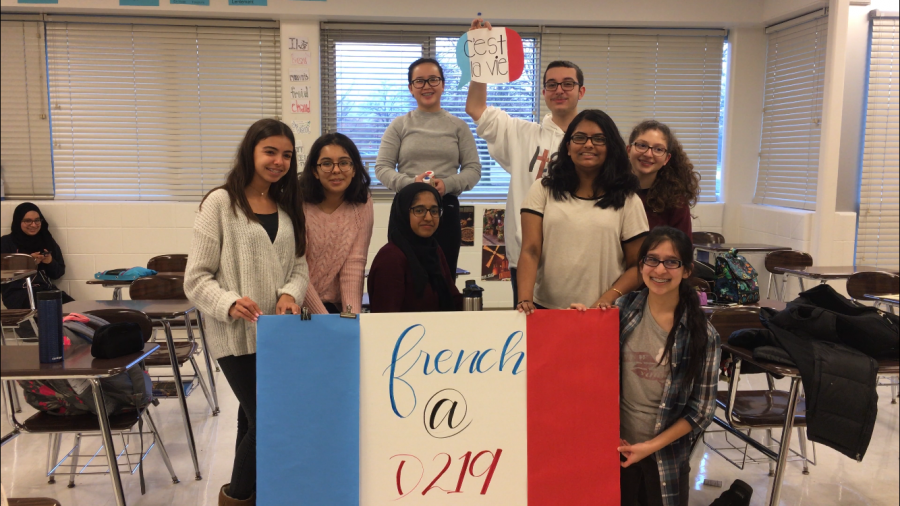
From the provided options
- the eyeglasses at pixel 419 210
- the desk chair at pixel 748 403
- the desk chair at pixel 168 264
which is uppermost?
the eyeglasses at pixel 419 210

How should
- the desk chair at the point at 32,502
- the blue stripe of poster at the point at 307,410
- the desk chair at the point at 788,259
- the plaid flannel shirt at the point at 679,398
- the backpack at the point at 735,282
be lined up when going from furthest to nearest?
the desk chair at the point at 788,259 → the backpack at the point at 735,282 → the plaid flannel shirt at the point at 679,398 → the blue stripe of poster at the point at 307,410 → the desk chair at the point at 32,502

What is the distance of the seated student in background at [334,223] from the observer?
A: 2.26m

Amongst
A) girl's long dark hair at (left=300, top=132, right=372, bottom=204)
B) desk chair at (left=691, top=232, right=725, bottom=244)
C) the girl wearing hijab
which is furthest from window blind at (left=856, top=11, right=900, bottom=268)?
the girl wearing hijab

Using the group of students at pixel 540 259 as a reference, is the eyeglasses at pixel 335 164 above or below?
above

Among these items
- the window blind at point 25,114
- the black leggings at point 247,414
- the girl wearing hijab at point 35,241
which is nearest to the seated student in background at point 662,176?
the black leggings at point 247,414

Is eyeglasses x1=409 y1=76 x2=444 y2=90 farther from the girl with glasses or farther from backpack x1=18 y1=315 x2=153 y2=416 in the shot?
backpack x1=18 y1=315 x2=153 y2=416

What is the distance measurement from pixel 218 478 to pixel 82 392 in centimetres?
82

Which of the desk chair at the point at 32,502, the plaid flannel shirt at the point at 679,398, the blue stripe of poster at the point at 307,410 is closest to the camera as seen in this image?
the desk chair at the point at 32,502

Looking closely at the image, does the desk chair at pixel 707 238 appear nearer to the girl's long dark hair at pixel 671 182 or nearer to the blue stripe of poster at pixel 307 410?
the girl's long dark hair at pixel 671 182

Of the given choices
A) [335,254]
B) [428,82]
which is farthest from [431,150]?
[335,254]

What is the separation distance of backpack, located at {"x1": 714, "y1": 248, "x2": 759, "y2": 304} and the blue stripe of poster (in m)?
2.08

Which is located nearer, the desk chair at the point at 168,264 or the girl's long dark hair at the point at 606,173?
the girl's long dark hair at the point at 606,173

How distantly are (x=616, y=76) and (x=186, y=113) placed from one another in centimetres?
410

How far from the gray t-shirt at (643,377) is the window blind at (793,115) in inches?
162
